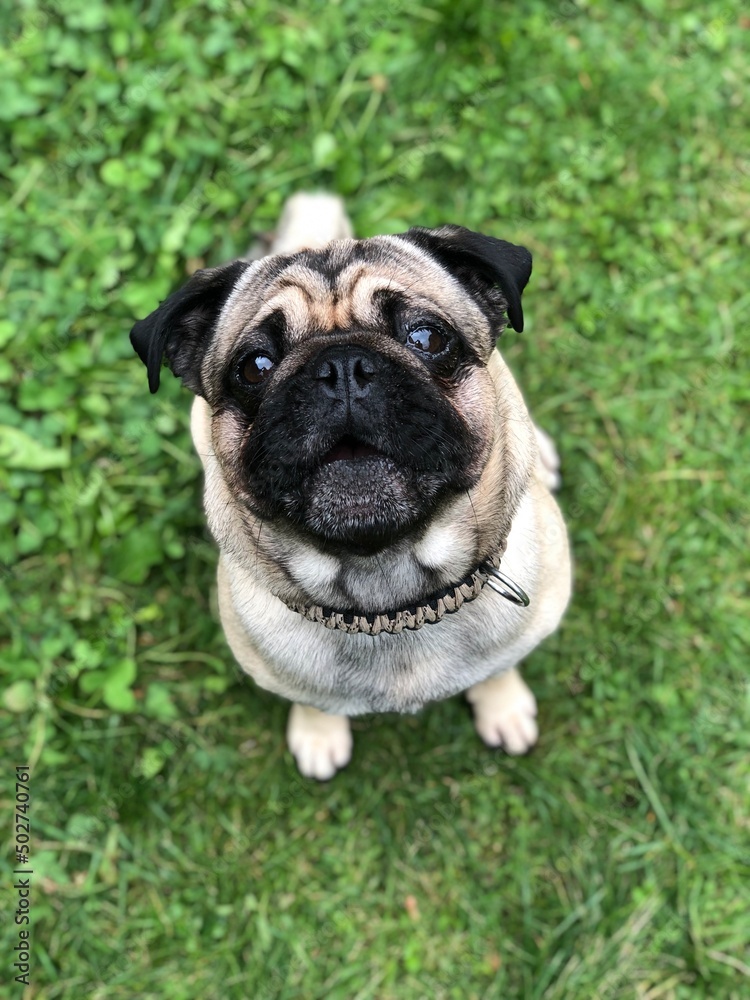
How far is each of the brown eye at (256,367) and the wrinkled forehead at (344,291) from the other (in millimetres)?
112

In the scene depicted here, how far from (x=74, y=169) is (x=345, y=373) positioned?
342cm

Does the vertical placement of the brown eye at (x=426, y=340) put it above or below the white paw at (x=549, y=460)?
above

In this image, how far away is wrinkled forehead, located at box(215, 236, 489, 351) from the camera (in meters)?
2.88

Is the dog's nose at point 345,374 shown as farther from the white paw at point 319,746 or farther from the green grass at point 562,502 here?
the green grass at point 562,502

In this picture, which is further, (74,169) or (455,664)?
(74,169)

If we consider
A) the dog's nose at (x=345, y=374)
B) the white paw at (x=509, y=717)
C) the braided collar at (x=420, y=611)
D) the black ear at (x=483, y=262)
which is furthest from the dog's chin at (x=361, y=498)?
the white paw at (x=509, y=717)

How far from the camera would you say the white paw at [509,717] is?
13.7 ft

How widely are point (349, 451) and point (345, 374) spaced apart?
245 mm

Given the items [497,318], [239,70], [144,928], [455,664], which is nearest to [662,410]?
[497,318]

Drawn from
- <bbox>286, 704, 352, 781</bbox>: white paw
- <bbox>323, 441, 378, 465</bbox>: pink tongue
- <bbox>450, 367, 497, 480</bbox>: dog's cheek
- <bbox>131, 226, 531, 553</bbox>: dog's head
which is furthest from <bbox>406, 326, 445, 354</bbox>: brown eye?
<bbox>286, 704, 352, 781</bbox>: white paw

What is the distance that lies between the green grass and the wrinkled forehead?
1668 mm

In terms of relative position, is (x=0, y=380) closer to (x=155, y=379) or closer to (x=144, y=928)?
(x=155, y=379)

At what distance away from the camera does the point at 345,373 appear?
2443mm

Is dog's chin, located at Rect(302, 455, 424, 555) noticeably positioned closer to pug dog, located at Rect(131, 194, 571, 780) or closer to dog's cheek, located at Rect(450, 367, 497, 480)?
pug dog, located at Rect(131, 194, 571, 780)
